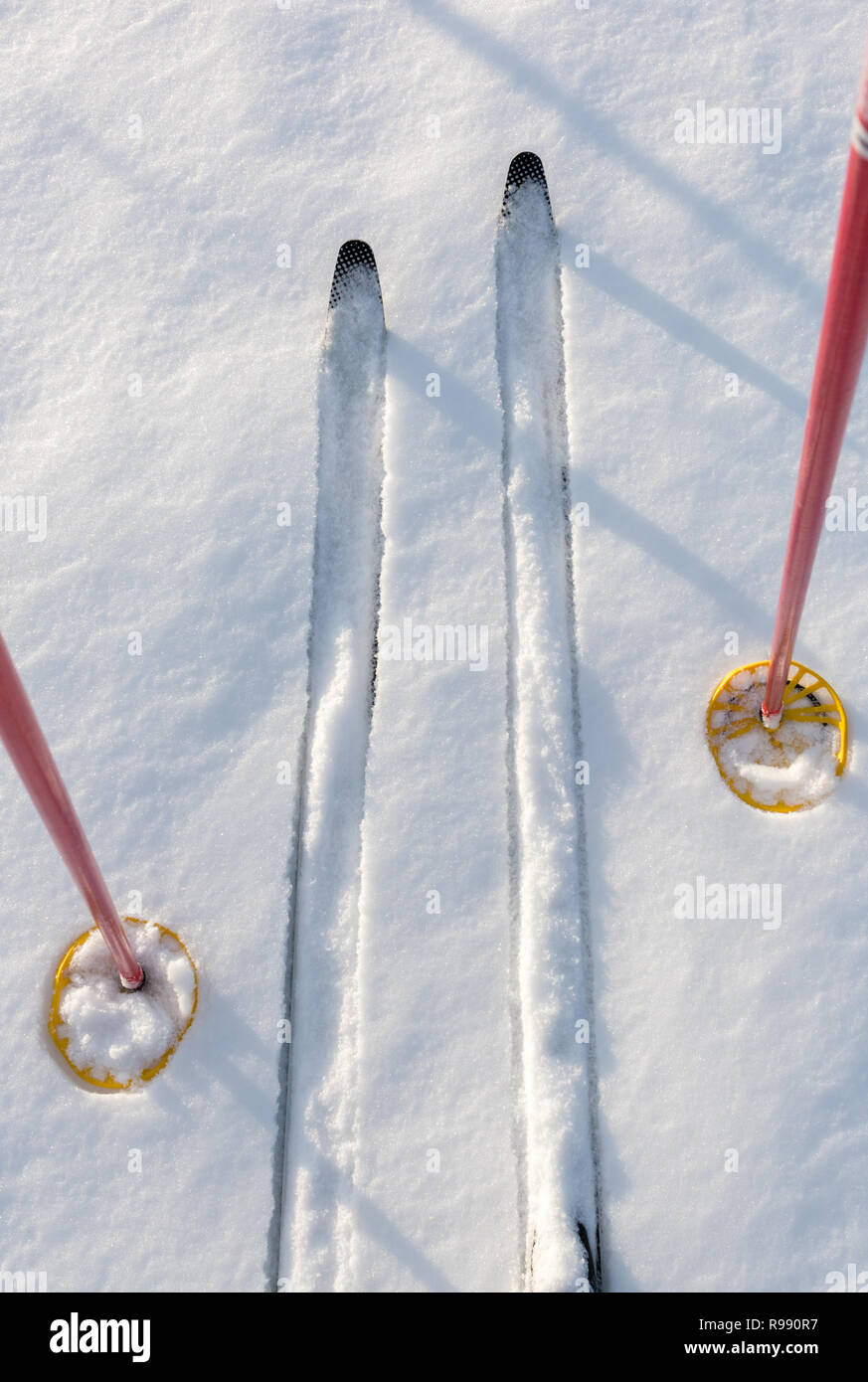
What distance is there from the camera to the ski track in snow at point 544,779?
15.2ft

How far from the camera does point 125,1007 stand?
4.91 m

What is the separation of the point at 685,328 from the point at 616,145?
46.1 inches

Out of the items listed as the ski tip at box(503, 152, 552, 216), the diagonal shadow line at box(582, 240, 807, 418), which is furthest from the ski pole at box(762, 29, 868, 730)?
the ski tip at box(503, 152, 552, 216)

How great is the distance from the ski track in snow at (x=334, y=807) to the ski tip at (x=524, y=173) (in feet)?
2.98

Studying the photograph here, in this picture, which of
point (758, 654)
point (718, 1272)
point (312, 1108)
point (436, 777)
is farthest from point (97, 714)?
point (718, 1272)

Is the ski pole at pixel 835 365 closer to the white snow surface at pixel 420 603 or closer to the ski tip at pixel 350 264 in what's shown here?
the white snow surface at pixel 420 603

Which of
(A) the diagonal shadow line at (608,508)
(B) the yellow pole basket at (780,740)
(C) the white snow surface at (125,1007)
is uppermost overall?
(A) the diagonal shadow line at (608,508)

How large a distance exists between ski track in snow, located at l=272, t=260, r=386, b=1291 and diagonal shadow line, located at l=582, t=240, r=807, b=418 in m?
1.17

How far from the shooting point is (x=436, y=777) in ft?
16.7

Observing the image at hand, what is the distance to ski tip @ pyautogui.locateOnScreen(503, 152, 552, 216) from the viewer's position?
6.04m

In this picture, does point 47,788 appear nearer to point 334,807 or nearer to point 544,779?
point 334,807

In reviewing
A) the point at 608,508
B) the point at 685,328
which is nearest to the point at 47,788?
the point at 608,508

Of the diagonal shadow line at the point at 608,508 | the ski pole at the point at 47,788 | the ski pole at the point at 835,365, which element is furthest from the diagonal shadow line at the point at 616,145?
the ski pole at the point at 47,788
